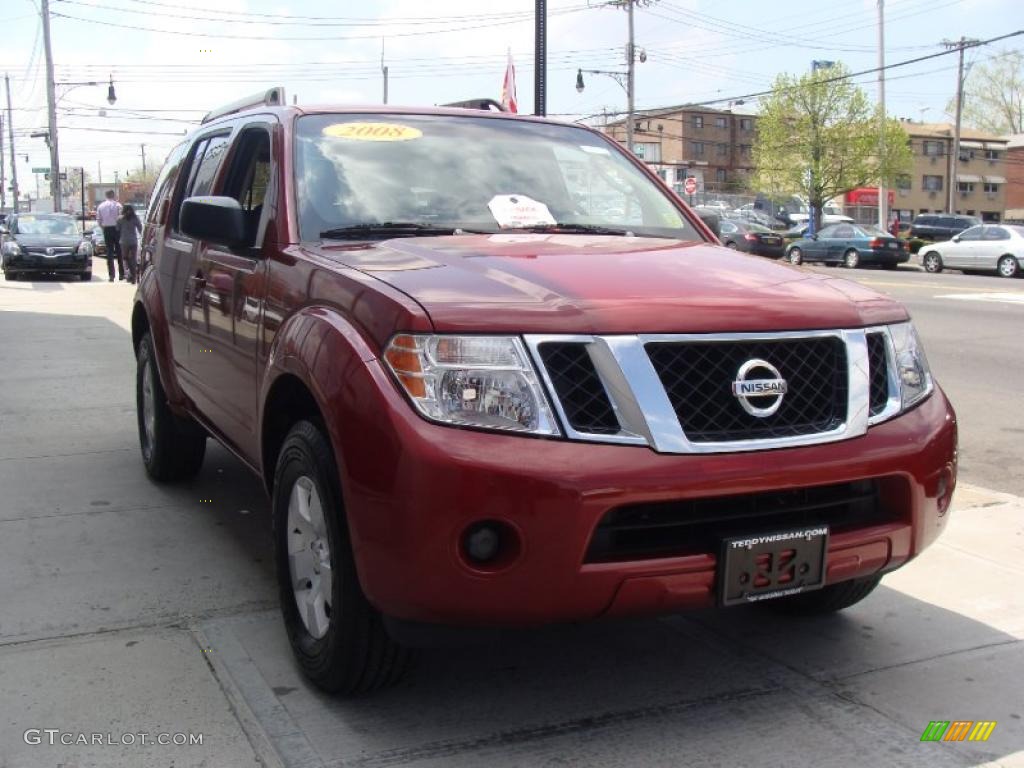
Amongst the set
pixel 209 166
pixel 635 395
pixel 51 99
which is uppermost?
pixel 51 99

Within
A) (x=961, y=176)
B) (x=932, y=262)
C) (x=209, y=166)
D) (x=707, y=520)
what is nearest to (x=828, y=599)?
(x=707, y=520)

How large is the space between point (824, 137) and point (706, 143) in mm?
47798

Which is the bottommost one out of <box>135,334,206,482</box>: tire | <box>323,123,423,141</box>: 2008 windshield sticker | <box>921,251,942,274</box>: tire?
<box>921,251,942,274</box>: tire

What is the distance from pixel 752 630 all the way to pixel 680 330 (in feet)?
5.14

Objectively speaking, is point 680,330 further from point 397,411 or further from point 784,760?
point 784,760

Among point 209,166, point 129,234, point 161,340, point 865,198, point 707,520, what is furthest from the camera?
Result: point 865,198

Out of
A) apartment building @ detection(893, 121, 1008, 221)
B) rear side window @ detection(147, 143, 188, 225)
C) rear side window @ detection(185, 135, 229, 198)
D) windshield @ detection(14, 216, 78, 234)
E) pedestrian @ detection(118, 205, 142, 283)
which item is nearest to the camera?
rear side window @ detection(185, 135, 229, 198)

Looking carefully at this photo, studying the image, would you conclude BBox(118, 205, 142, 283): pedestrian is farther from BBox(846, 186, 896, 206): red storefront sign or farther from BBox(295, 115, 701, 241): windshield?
BBox(846, 186, 896, 206): red storefront sign

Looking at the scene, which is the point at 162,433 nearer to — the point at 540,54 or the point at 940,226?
the point at 540,54

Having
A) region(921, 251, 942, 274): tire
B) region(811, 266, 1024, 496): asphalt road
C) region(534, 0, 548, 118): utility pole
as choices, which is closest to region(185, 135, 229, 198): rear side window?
region(811, 266, 1024, 496): asphalt road

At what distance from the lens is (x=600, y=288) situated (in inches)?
120

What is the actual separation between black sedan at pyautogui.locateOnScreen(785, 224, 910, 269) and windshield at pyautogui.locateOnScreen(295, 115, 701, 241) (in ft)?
96.6

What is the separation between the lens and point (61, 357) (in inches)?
447

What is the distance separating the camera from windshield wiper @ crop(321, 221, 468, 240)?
152 inches
